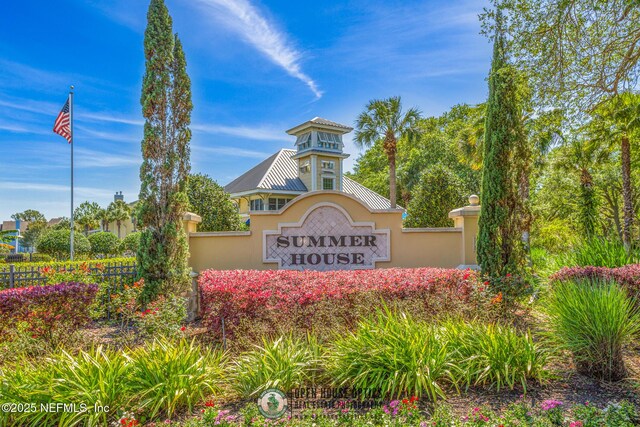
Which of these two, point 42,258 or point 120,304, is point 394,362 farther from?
point 42,258

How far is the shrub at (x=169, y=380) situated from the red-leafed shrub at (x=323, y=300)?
4.00ft

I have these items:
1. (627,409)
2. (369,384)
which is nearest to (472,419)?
(369,384)

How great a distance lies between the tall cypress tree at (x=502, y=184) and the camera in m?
8.04

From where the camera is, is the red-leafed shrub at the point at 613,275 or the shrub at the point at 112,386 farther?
the red-leafed shrub at the point at 613,275

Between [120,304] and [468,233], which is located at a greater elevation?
[468,233]

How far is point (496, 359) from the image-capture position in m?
4.38

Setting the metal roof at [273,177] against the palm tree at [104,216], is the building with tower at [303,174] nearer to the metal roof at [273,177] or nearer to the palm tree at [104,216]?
the metal roof at [273,177]

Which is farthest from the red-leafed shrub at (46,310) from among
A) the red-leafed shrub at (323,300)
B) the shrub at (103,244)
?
the shrub at (103,244)

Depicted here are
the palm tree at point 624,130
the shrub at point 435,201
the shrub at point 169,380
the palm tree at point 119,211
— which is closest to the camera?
the shrub at point 169,380

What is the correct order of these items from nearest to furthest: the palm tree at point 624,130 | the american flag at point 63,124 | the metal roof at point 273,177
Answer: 1. the palm tree at point 624,130
2. the american flag at point 63,124
3. the metal roof at point 273,177

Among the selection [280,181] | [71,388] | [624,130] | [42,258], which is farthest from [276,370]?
[42,258]

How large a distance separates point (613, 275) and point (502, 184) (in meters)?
2.51

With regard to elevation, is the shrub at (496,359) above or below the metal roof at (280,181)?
below

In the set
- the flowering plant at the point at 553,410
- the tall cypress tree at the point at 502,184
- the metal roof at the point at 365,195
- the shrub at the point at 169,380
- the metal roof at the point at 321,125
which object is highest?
the metal roof at the point at 321,125
